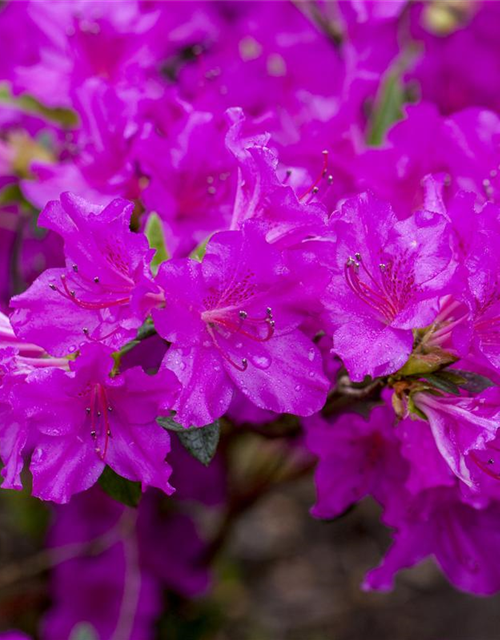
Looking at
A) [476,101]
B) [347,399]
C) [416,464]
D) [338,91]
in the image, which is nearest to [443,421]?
[416,464]

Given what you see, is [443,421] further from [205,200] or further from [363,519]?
[363,519]

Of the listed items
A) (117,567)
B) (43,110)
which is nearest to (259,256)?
(43,110)

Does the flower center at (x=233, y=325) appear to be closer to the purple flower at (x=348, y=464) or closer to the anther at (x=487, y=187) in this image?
the purple flower at (x=348, y=464)

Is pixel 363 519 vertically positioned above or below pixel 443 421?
below

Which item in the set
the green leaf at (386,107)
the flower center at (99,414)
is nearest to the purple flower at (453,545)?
the flower center at (99,414)

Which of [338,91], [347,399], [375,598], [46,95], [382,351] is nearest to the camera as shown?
[382,351]

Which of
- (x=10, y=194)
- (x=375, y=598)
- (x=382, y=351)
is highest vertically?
(x=382, y=351)

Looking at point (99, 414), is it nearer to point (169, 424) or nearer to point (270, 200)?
point (169, 424)
